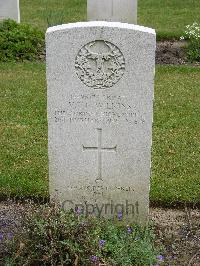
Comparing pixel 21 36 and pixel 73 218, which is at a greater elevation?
pixel 21 36

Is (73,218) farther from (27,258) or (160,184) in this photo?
(160,184)

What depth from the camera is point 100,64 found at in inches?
175

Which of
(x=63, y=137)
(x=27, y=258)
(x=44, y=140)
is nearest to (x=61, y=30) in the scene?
(x=63, y=137)

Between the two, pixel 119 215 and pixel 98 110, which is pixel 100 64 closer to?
pixel 98 110

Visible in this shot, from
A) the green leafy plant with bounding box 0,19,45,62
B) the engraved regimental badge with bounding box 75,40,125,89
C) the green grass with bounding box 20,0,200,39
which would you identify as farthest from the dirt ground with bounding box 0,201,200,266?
the green grass with bounding box 20,0,200,39

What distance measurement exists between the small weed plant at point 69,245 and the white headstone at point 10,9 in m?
8.13

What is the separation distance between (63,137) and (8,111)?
3.41 m

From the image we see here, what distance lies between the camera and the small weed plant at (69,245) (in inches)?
162

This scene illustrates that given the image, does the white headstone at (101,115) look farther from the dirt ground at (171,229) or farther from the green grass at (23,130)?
the green grass at (23,130)

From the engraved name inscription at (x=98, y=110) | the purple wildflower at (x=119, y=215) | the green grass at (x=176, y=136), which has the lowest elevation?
the purple wildflower at (x=119, y=215)

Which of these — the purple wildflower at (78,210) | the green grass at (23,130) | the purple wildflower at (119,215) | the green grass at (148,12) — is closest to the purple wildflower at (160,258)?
the purple wildflower at (119,215)

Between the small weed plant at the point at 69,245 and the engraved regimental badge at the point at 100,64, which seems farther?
the engraved regimental badge at the point at 100,64

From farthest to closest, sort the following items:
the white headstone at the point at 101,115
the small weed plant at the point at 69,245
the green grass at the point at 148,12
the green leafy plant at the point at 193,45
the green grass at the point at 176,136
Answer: the green grass at the point at 148,12 < the green leafy plant at the point at 193,45 < the green grass at the point at 176,136 < the white headstone at the point at 101,115 < the small weed plant at the point at 69,245

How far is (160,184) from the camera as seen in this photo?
5805 millimetres
